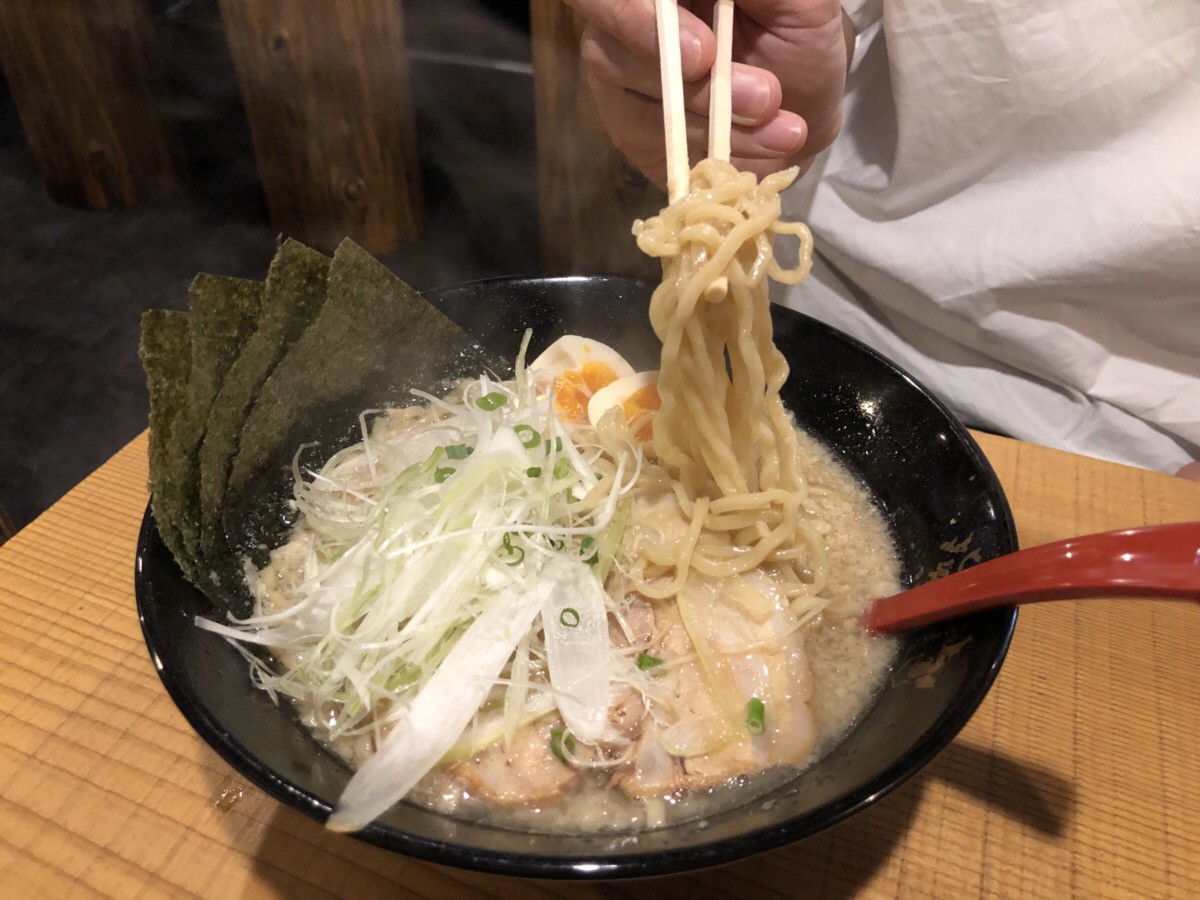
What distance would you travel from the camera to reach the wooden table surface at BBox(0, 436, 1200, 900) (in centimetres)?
99

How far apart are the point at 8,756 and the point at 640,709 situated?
93 cm

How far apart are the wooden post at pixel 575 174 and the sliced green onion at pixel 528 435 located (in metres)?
0.99

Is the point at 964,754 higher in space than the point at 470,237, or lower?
higher

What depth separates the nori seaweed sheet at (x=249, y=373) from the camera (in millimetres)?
1209

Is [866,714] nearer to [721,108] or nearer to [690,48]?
[721,108]

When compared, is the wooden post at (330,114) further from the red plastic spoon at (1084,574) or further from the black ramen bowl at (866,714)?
the red plastic spoon at (1084,574)

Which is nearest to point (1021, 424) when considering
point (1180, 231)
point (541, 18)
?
point (1180, 231)

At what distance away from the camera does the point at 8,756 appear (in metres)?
1.11

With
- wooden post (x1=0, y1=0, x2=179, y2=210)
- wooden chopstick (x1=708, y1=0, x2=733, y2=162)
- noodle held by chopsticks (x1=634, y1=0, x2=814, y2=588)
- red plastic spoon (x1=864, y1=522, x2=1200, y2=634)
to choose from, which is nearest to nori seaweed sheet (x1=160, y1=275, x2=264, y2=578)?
noodle held by chopsticks (x1=634, y1=0, x2=814, y2=588)

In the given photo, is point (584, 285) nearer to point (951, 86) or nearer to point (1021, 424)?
point (951, 86)

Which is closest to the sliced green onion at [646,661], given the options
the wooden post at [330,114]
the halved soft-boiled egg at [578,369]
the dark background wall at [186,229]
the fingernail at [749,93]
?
the halved soft-boiled egg at [578,369]

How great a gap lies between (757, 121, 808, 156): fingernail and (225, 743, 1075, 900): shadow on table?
124 centimetres

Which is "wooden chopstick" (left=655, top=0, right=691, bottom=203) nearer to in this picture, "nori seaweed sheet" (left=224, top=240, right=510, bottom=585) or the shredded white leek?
the shredded white leek

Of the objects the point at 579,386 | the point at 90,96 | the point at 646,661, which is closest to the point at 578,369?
the point at 579,386
